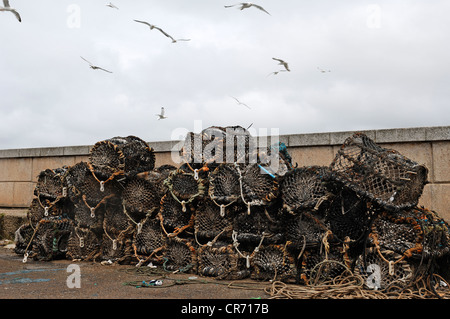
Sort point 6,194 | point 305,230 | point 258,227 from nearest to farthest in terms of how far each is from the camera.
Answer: point 305,230 → point 258,227 → point 6,194

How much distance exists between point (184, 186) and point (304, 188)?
5.43 ft

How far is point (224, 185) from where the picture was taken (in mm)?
5195

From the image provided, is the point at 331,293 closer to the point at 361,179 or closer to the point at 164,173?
the point at 361,179

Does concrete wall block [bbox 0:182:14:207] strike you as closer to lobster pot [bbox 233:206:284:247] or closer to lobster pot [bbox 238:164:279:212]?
lobster pot [bbox 233:206:284:247]

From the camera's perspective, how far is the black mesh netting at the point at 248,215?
425 centimetres

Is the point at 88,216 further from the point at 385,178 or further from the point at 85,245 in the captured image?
the point at 385,178

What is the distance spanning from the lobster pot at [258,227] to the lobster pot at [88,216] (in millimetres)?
2345

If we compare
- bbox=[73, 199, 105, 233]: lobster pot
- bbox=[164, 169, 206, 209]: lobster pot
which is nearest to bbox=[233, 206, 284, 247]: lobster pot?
bbox=[164, 169, 206, 209]: lobster pot

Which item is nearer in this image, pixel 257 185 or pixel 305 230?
pixel 305 230

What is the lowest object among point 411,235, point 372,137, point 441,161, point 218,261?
point 218,261

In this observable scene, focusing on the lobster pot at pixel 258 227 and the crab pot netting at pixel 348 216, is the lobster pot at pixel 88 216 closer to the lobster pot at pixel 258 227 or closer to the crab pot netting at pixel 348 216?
the lobster pot at pixel 258 227

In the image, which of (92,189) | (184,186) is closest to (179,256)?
(184,186)
